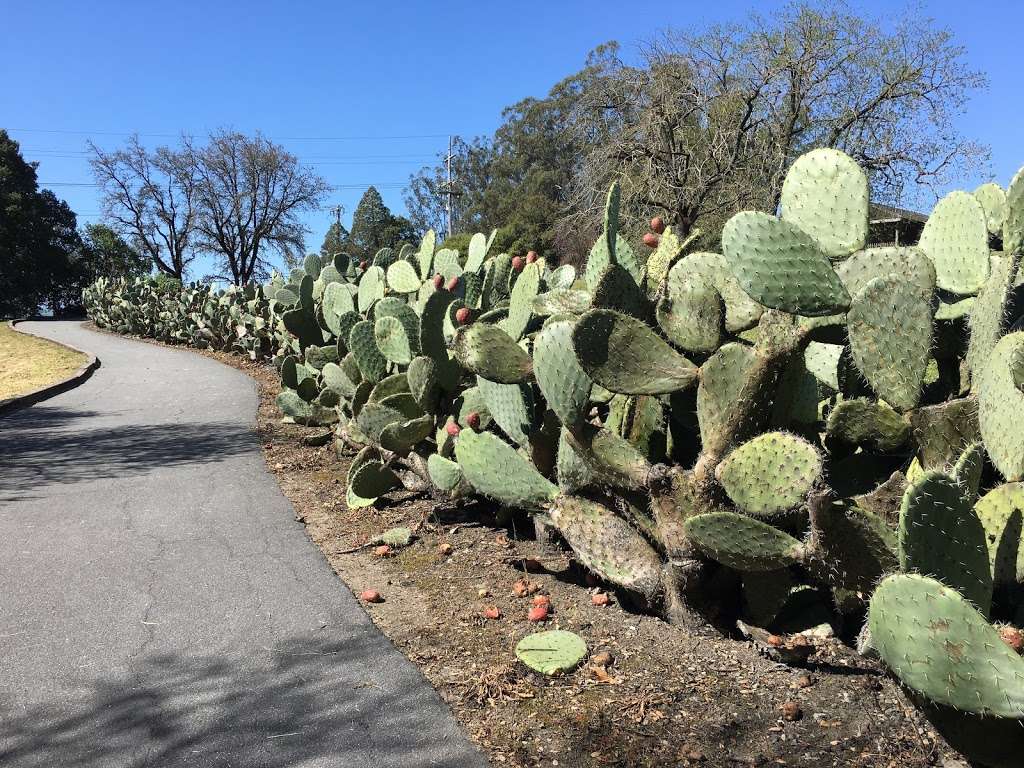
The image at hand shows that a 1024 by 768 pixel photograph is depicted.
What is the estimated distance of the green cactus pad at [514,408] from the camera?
3863mm

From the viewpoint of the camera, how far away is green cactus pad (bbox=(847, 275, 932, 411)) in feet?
8.16

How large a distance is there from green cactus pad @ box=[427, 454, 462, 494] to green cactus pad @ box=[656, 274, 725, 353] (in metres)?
1.87

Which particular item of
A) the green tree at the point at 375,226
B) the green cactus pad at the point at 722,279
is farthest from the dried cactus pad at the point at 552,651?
the green tree at the point at 375,226

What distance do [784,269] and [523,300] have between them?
6.03 feet

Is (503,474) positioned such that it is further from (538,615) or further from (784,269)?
(784,269)

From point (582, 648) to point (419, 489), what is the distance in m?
2.55

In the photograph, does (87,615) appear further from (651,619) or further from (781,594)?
(781,594)

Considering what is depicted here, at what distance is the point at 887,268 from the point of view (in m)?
A: 2.65

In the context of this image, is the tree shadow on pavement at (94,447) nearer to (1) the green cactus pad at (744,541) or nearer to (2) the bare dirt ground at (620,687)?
(2) the bare dirt ground at (620,687)

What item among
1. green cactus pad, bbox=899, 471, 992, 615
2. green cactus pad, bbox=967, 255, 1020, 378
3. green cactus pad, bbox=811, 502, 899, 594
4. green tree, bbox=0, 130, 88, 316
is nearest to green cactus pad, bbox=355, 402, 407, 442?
green cactus pad, bbox=811, 502, 899, 594

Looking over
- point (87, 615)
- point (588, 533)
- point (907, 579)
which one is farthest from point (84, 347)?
point (907, 579)

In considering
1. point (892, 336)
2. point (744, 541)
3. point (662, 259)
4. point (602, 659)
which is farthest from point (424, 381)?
point (892, 336)

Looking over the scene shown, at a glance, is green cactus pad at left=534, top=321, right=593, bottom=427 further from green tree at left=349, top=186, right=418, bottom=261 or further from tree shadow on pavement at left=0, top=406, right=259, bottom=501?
green tree at left=349, top=186, right=418, bottom=261

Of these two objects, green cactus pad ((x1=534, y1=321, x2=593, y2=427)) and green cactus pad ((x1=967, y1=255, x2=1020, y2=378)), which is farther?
green cactus pad ((x1=534, y1=321, x2=593, y2=427))
